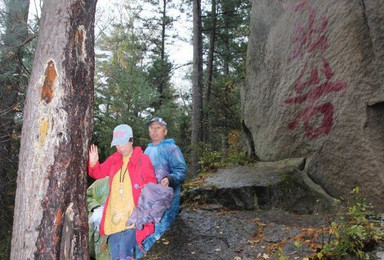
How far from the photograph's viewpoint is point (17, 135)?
9406mm

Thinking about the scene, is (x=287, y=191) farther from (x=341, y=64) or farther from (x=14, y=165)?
(x=14, y=165)

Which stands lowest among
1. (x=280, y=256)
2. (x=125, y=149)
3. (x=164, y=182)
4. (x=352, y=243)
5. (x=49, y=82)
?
(x=280, y=256)

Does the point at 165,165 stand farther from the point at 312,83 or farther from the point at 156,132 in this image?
the point at 312,83

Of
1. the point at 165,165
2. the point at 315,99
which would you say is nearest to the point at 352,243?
the point at 165,165

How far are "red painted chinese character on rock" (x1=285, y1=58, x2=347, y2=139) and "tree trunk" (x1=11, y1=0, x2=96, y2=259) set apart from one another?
4.03 meters

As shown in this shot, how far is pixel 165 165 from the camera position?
14.1 ft

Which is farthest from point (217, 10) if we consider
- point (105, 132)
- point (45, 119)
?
point (45, 119)

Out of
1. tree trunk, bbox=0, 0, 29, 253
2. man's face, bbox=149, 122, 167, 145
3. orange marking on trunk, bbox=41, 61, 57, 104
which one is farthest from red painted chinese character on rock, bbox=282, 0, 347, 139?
tree trunk, bbox=0, 0, 29, 253

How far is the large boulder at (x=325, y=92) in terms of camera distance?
4.86 m

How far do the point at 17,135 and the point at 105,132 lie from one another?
8.49ft

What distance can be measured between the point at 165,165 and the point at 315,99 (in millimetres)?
3129

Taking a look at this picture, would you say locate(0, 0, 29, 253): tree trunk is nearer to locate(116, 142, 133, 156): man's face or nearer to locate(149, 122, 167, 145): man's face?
locate(149, 122, 167, 145): man's face

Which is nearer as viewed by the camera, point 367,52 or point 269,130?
point 367,52

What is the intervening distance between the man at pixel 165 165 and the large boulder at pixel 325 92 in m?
2.67
